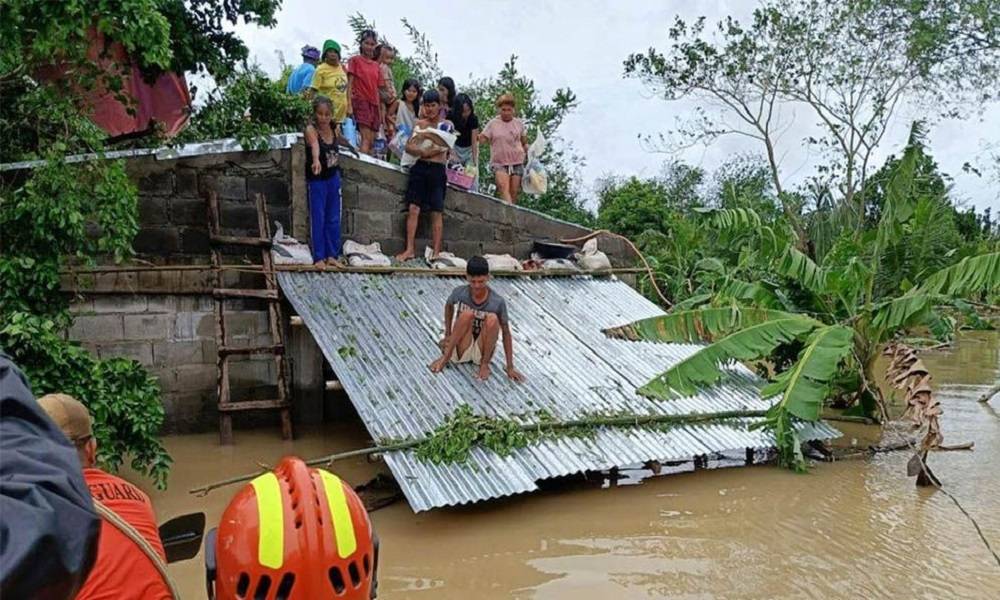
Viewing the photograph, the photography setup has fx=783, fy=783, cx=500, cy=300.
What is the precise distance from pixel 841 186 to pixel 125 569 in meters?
21.8

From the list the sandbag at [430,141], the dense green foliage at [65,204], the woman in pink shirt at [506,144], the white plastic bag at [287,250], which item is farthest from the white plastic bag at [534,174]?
the dense green foliage at [65,204]

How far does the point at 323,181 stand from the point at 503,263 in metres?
2.37

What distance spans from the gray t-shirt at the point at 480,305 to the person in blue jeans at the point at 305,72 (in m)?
4.48

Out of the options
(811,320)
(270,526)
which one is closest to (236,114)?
(811,320)

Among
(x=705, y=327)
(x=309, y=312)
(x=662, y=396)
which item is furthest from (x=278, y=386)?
(x=705, y=327)

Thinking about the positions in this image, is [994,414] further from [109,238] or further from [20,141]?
[20,141]

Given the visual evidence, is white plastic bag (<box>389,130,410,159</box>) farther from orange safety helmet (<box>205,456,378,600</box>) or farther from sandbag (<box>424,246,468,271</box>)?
orange safety helmet (<box>205,456,378,600</box>)

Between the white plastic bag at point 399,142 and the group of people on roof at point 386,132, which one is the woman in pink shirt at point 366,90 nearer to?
the group of people on roof at point 386,132

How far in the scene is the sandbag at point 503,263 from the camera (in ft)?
30.1

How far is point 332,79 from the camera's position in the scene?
926cm

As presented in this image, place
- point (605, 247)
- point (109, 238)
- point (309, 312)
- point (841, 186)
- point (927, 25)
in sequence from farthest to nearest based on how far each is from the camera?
point (841, 186) < point (927, 25) < point (605, 247) < point (309, 312) < point (109, 238)

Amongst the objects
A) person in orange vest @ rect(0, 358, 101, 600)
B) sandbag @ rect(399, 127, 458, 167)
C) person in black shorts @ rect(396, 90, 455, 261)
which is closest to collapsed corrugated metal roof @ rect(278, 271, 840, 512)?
person in black shorts @ rect(396, 90, 455, 261)

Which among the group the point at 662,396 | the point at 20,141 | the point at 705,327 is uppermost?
the point at 20,141

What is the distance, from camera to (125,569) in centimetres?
208
